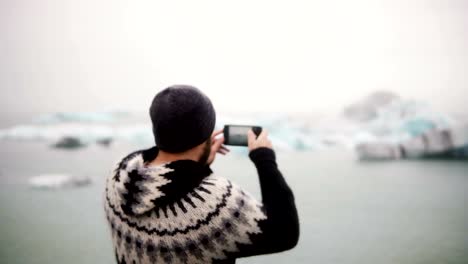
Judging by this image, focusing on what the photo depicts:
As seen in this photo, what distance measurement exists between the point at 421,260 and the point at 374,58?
2.92ft

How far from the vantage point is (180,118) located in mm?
483

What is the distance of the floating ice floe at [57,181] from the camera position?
1.53 m

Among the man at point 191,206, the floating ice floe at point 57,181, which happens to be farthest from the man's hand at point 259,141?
the floating ice floe at point 57,181

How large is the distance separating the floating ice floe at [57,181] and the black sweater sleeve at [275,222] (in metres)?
1.23

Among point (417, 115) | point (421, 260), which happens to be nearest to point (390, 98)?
point (417, 115)

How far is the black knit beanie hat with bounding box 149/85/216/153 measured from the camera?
0.48m

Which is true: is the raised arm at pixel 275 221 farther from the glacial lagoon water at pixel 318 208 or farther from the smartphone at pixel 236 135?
the glacial lagoon water at pixel 318 208

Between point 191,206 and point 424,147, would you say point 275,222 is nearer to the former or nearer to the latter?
point 191,206

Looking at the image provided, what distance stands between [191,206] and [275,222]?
11 cm

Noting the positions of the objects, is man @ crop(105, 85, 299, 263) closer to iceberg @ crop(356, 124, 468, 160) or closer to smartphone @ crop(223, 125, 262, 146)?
smartphone @ crop(223, 125, 262, 146)

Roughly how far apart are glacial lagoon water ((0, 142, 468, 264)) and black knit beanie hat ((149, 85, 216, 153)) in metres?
0.90

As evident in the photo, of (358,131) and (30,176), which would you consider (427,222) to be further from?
(30,176)

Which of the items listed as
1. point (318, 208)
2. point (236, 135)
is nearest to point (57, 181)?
point (318, 208)

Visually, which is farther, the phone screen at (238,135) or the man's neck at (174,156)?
the phone screen at (238,135)
